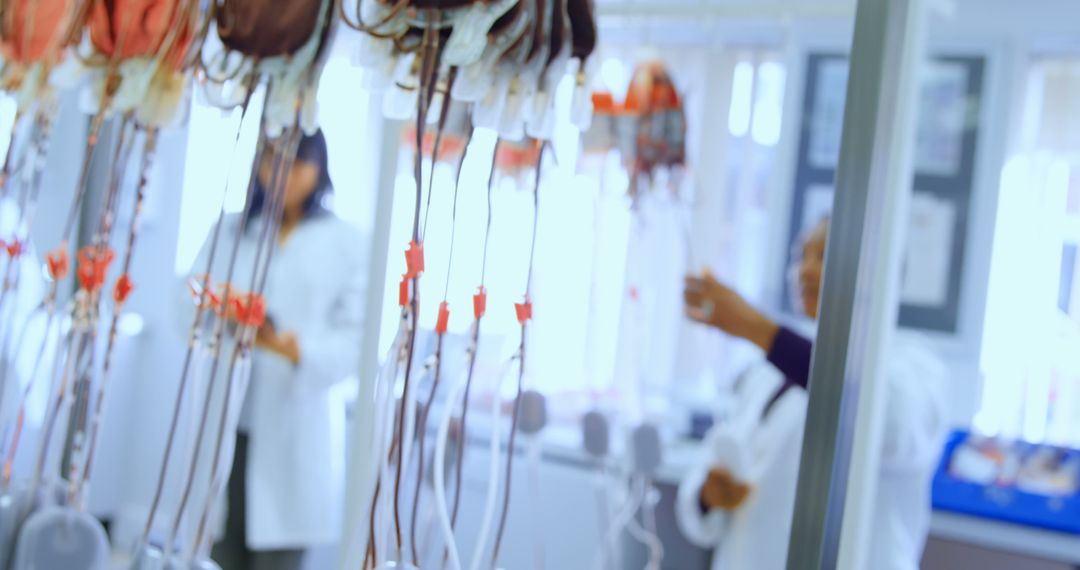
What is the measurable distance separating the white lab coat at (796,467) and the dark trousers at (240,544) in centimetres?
97

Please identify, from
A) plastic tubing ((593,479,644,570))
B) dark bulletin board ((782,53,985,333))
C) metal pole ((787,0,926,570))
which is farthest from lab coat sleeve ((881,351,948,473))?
dark bulletin board ((782,53,985,333))

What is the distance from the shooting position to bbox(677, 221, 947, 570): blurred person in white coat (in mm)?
1821

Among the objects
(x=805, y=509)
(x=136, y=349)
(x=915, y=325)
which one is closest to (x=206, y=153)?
(x=136, y=349)

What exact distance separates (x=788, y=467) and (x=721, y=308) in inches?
16.0

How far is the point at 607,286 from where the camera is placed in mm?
3006

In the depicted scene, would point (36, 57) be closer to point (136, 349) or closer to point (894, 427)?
point (894, 427)

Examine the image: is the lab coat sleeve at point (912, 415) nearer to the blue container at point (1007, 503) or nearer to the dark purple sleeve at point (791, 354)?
the dark purple sleeve at point (791, 354)

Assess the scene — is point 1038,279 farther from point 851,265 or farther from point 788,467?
point 851,265

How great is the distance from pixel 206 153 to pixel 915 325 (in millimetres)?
2504

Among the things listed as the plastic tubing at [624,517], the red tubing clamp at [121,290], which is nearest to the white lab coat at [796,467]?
the plastic tubing at [624,517]

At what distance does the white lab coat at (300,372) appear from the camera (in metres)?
2.28

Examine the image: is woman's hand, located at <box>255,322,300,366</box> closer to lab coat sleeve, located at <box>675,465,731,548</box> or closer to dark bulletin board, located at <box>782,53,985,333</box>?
lab coat sleeve, located at <box>675,465,731,548</box>

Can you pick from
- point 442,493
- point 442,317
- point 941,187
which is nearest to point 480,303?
point 442,317

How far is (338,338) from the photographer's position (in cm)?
232
